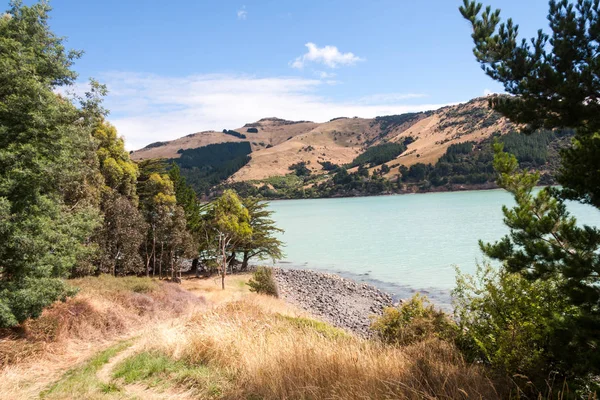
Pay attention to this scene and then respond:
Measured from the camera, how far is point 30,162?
10.1m

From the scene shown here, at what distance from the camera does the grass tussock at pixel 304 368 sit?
4.57 meters

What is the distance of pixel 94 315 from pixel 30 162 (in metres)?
6.11

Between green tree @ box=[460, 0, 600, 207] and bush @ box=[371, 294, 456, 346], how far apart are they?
195 inches

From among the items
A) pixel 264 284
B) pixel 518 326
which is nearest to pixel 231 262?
pixel 264 284

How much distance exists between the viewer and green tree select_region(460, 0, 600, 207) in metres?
4.77

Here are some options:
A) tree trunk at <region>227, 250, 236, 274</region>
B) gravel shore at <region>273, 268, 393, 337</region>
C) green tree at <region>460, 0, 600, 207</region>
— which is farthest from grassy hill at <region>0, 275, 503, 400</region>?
tree trunk at <region>227, 250, 236, 274</region>

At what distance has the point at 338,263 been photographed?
46125mm

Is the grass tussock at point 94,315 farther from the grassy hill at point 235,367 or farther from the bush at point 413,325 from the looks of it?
the bush at point 413,325

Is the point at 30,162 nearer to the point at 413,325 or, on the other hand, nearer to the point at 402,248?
the point at 413,325

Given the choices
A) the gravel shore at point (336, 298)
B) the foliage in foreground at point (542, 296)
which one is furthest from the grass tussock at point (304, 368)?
the gravel shore at point (336, 298)

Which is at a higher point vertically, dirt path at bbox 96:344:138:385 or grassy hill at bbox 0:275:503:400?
grassy hill at bbox 0:275:503:400

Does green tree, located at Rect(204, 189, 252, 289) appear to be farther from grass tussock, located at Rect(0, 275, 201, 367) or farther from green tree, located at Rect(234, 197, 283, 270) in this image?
grass tussock, located at Rect(0, 275, 201, 367)

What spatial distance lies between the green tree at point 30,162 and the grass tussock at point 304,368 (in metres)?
5.18

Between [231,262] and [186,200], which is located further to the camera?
[231,262]
